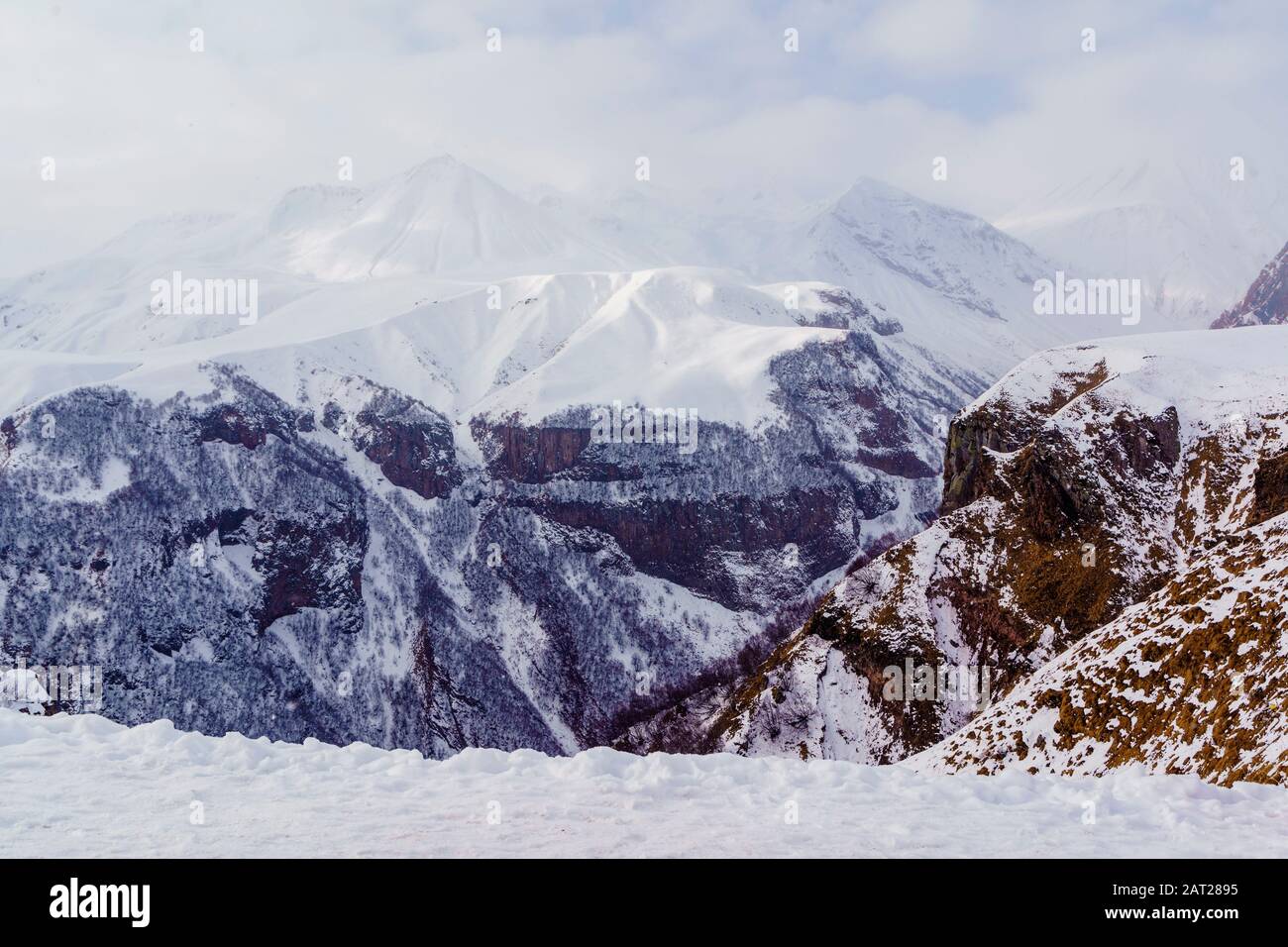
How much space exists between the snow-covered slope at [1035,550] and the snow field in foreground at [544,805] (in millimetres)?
70827

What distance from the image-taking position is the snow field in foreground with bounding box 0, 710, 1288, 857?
14.2m

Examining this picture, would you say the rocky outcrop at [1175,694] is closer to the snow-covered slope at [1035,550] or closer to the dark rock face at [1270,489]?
the snow-covered slope at [1035,550]

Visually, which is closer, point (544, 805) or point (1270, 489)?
point (544, 805)

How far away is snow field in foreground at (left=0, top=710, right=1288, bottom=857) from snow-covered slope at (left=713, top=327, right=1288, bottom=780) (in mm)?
70827

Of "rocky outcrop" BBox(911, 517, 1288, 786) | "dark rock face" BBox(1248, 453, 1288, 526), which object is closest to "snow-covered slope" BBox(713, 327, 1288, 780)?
"dark rock face" BBox(1248, 453, 1288, 526)

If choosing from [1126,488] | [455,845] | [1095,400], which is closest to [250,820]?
[455,845]

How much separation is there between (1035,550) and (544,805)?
92.9 metres

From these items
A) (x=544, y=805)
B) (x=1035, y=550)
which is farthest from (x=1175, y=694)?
(x=1035, y=550)

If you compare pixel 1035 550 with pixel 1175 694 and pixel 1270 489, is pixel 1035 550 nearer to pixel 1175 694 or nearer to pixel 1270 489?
pixel 1270 489

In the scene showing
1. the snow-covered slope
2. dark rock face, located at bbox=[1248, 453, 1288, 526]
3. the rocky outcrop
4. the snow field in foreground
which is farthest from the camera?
the snow-covered slope

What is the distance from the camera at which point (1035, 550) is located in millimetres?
100938

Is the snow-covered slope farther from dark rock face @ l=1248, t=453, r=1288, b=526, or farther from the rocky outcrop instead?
the rocky outcrop

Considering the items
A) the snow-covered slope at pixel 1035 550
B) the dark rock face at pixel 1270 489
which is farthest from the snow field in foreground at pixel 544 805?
the dark rock face at pixel 1270 489
